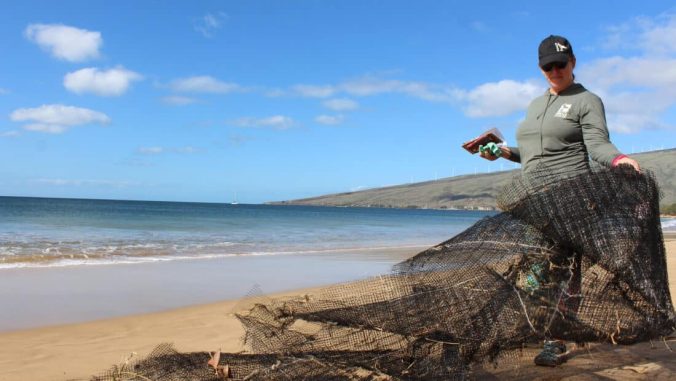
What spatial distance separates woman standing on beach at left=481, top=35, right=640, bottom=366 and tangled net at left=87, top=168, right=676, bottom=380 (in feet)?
0.42

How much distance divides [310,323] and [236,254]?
1227 cm

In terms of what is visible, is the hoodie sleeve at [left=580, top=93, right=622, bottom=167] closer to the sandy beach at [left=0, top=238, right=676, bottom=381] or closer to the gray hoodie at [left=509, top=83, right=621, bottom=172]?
the gray hoodie at [left=509, top=83, right=621, bottom=172]

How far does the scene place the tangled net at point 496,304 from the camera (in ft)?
8.30

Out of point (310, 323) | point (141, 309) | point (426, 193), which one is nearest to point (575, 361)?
point (310, 323)

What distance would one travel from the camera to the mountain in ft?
420

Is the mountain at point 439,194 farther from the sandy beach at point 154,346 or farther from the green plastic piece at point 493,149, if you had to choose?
the green plastic piece at point 493,149

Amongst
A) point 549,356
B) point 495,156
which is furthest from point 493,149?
point 549,356

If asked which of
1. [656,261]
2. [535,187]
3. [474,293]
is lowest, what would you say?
[474,293]

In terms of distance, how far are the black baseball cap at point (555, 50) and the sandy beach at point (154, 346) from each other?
199 centimetres

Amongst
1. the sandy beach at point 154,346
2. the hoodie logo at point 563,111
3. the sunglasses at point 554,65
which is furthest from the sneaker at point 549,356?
the sunglasses at point 554,65

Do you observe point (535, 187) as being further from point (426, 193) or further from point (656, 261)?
point (426, 193)

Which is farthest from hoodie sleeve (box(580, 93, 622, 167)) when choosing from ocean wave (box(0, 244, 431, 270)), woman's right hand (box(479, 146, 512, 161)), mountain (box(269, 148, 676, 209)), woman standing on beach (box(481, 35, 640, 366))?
mountain (box(269, 148, 676, 209))

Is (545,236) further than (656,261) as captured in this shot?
Yes

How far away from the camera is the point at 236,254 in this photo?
14.9m
